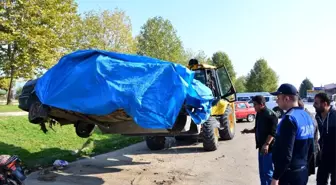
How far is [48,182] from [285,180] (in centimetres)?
480

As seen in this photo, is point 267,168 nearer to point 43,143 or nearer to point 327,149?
Result: point 327,149

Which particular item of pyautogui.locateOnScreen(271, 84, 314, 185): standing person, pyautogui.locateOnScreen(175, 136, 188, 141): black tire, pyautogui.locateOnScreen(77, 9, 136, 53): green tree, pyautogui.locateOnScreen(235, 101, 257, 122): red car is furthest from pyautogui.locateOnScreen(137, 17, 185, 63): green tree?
pyautogui.locateOnScreen(271, 84, 314, 185): standing person

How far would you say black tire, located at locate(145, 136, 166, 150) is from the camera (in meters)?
10.4

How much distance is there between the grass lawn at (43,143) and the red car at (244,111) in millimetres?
11432

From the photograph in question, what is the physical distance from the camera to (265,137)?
5.41 meters

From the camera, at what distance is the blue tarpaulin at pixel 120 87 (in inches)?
206

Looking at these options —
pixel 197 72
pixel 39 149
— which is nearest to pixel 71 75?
pixel 39 149

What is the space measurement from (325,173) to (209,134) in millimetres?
4780

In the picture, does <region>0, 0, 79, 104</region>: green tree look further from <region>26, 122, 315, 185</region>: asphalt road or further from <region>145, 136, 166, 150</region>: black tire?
<region>145, 136, 166, 150</region>: black tire

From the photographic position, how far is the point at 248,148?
10.9 m

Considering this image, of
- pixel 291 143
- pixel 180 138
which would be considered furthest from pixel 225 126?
pixel 291 143

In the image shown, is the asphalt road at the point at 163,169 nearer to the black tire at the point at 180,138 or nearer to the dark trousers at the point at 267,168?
the black tire at the point at 180,138

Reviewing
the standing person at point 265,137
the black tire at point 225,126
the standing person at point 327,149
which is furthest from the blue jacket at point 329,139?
the black tire at point 225,126

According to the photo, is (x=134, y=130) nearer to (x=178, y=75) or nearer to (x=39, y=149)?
(x=178, y=75)
